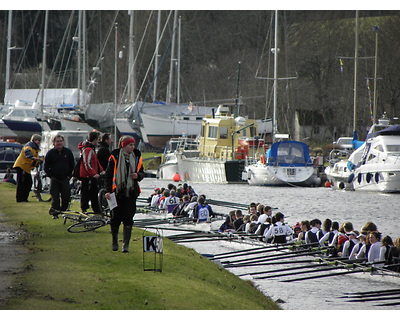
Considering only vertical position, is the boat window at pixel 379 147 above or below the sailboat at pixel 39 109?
below

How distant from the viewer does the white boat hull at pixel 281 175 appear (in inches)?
1763

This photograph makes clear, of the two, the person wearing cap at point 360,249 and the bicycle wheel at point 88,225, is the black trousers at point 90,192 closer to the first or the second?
the bicycle wheel at point 88,225

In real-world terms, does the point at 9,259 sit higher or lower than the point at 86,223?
lower

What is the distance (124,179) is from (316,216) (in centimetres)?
1952

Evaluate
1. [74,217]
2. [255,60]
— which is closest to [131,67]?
[255,60]

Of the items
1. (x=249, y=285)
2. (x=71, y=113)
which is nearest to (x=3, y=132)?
(x=71, y=113)

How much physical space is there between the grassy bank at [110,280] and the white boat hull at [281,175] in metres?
29.8

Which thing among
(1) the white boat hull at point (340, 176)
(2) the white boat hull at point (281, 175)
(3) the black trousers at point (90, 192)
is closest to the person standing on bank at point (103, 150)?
(3) the black trousers at point (90, 192)

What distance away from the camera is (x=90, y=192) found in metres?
17.2

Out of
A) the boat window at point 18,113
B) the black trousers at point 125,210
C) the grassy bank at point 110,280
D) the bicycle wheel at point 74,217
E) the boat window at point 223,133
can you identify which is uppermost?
the boat window at point 18,113

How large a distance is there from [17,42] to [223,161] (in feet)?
104

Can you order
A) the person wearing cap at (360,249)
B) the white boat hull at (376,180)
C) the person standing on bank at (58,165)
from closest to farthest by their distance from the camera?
the person wearing cap at (360,249), the person standing on bank at (58,165), the white boat hull at (376,180)

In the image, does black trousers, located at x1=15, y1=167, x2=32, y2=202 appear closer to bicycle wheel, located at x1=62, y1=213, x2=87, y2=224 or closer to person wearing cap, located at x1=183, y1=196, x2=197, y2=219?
bicycle wheel, located at x1=62, y1=213, x2=87, y2=224

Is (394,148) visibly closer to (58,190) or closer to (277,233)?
(277,233)
